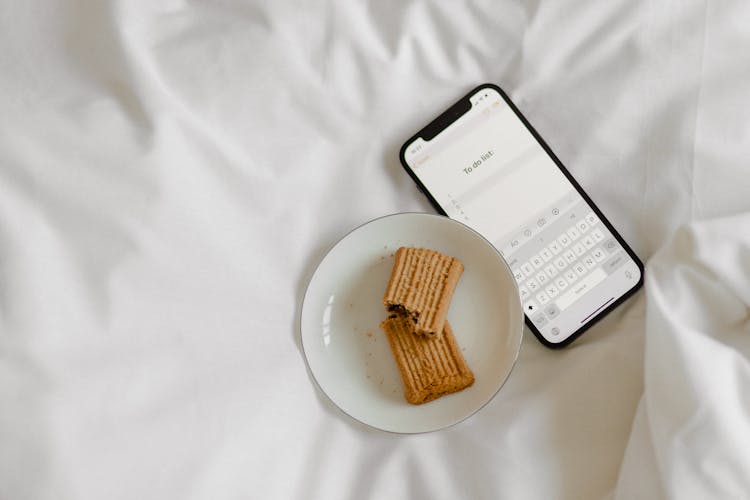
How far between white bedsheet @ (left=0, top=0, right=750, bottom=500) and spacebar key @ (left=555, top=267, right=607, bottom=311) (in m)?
0.04

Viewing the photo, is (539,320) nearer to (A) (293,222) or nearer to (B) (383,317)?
(B) (383,317)

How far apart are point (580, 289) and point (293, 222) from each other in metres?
0.28

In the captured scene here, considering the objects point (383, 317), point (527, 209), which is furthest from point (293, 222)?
point (527, 209)

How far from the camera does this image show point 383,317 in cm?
68

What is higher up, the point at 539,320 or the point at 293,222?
the point at 293,222

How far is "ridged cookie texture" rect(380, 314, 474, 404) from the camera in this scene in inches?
25.1

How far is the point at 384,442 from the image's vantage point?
65 cm

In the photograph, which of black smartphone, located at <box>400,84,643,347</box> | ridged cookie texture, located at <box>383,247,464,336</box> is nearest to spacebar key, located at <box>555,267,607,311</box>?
black smartphone, located at <box>400,84,643,347</box>

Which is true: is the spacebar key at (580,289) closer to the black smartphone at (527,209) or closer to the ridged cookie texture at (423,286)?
the black smartphone at (527,209)

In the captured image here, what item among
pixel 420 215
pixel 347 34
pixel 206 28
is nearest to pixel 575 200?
pixel 420 215

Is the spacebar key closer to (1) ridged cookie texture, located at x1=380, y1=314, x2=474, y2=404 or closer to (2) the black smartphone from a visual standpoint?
(2) the black smartphone

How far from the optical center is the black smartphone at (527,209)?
2.20 feet

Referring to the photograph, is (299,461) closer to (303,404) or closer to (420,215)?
(303,404)

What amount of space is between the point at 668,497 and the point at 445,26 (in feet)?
1.54
